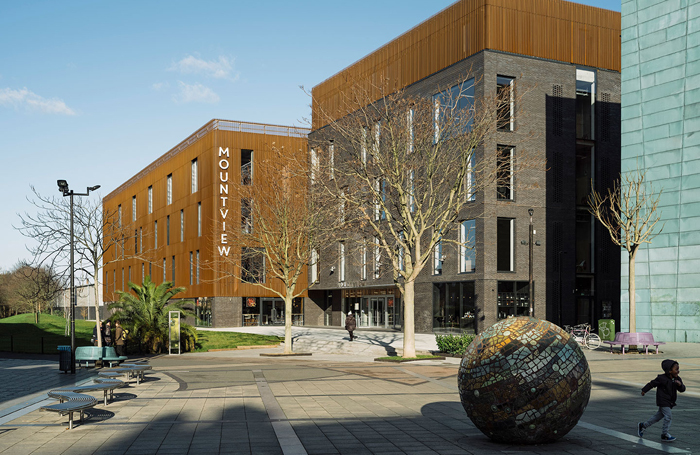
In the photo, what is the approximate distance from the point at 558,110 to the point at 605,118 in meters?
4.25

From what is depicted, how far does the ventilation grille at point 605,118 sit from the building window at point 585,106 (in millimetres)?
682

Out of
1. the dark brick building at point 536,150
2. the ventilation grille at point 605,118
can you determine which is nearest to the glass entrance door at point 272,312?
the dark brick building at point 536,150

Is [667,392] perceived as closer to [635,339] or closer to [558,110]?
[635,339]

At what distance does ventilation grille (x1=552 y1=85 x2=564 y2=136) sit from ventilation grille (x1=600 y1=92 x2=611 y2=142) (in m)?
3.66

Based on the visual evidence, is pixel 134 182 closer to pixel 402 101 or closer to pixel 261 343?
pixel 261 343

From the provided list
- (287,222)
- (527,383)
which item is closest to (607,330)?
(287,222)

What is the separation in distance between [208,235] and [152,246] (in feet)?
61.2

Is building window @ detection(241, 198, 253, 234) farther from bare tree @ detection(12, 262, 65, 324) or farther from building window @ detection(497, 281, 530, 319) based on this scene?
building window @ detection(497, 281, 530, 319)

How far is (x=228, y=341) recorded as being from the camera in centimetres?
3956

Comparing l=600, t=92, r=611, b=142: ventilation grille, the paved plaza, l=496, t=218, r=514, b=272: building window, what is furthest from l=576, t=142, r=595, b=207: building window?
the paved plaza

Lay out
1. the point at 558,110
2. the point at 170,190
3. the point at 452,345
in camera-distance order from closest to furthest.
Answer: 1. the point at 452,345
2. the point at 558,110
3. the point at 170,190

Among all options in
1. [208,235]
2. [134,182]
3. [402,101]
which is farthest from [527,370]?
[134,182]

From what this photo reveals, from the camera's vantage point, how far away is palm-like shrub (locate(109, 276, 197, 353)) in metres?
32.0

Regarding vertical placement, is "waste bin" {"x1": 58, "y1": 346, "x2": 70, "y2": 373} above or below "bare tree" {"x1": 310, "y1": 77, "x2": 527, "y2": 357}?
below
